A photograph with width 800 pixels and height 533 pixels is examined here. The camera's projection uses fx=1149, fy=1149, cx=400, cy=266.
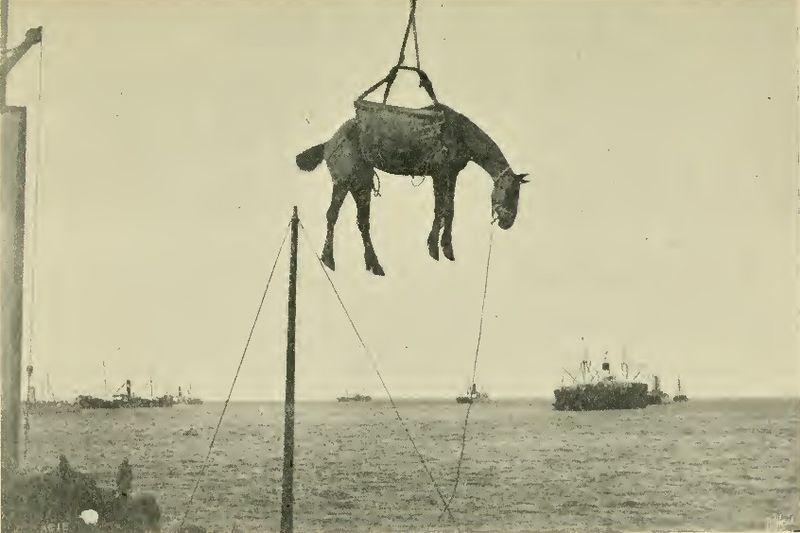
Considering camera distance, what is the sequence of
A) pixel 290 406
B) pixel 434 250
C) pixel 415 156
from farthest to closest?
1. pixel 290 406
2. pixel 434 250
3. pixel 415 156

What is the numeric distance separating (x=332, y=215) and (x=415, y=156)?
460 millimetres

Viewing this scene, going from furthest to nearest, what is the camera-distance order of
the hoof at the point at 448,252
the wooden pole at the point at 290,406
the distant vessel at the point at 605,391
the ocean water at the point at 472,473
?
1. the distant vessel at the point at 605,391
2. the ocean water at the point at 472,473
3. the wooden pole at the point at 290,406
4. the hoof at the point at 448,252

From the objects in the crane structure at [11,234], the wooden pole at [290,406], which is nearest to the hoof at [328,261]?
the wooden pole at [290,406]

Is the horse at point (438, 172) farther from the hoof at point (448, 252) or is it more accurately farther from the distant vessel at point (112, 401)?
the distant vessel at point (112, 401)

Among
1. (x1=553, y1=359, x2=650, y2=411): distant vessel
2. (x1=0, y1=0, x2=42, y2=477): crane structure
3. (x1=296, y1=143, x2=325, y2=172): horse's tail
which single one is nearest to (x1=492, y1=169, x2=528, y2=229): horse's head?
(x1=296, y1=143, x2=325, y2=172): horse's tail

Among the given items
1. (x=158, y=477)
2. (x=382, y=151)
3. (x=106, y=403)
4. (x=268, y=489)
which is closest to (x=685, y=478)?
(x=268, y=489)

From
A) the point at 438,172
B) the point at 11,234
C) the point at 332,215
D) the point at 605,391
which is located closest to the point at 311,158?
the point at 332,215

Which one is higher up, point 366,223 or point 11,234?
point 11,234

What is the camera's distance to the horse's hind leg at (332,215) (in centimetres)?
505

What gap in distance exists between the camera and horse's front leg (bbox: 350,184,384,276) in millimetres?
5059

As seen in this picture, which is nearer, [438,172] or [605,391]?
[438,172]

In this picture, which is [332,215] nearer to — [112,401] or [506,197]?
[506,197]

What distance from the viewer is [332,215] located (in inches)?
199

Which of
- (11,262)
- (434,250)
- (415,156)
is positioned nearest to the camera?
(415,156)
